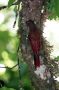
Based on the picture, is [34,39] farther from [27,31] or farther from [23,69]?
[23,69]

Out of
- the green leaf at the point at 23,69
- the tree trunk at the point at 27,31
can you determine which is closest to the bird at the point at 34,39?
the tree trunk at the point at 27,31

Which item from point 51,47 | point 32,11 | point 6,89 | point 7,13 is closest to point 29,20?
point 32,11

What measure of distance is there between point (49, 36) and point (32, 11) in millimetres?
207

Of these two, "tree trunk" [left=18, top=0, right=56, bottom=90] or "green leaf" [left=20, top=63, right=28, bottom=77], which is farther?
"green leaf" [left=20, top=63, right=28, bottom=77]

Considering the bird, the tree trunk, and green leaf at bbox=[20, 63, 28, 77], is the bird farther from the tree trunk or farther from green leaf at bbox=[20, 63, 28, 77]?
green leaf at bbox=[20, 63, 28, 77]

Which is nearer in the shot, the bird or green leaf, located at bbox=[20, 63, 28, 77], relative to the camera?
the bird

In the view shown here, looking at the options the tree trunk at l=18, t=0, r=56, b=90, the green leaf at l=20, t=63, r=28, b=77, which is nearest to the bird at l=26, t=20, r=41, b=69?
the tree trunk at l=18, t=0, r=56, b=90

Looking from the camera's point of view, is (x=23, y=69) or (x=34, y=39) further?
(x=23, y=69)

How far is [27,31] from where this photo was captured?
1.31m

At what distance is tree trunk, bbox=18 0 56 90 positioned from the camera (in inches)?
51.3

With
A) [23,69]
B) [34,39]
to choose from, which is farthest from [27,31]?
[23,69]

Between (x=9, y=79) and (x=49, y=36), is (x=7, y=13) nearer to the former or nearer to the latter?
(x=9, y=79)

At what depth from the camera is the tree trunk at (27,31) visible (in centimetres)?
130

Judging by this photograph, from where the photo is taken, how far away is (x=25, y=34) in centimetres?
131
